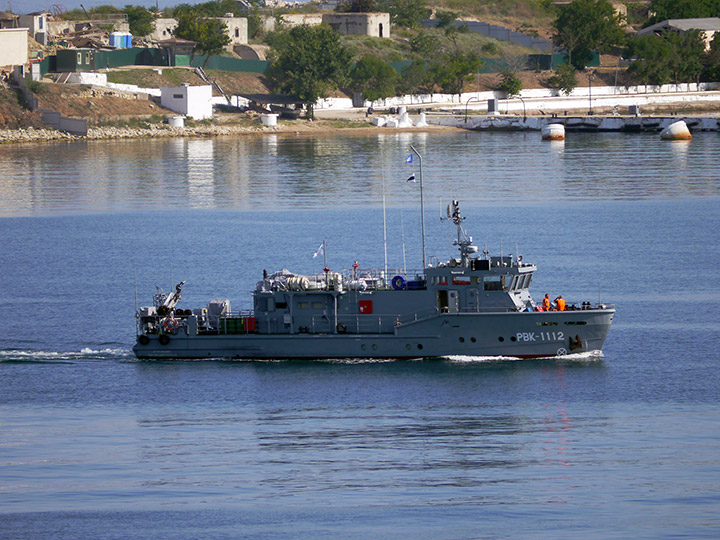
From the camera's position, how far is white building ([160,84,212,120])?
535 ft

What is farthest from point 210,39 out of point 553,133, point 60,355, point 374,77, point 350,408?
point 350,408

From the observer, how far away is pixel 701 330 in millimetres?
53844

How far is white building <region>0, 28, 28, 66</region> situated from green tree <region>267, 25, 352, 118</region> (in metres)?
38.0

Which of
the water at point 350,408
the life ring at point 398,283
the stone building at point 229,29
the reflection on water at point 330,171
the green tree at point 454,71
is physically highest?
the stone building at point 229,29

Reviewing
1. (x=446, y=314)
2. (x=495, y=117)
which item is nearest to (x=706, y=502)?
(x=446, y=314)

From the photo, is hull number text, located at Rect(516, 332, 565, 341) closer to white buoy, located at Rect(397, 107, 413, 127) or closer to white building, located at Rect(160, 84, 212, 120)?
white building, located at Rect(160, 84, 212, 120)

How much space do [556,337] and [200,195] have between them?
203 ft

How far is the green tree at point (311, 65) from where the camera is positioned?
172 m

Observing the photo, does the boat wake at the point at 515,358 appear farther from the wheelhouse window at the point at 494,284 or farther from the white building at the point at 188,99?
the white building at the point at 188,99

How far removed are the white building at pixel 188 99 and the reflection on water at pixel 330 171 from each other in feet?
26.0

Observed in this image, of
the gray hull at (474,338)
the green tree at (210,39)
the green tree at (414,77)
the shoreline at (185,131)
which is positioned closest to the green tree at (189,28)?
the green tree at (210,39)

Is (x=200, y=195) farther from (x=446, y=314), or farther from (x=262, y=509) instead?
(x=262, y=509)

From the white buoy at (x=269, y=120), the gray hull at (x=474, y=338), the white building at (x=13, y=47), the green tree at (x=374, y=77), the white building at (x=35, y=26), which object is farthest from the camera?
the green tree at (x=374, y=77)

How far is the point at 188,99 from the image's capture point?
164 m
